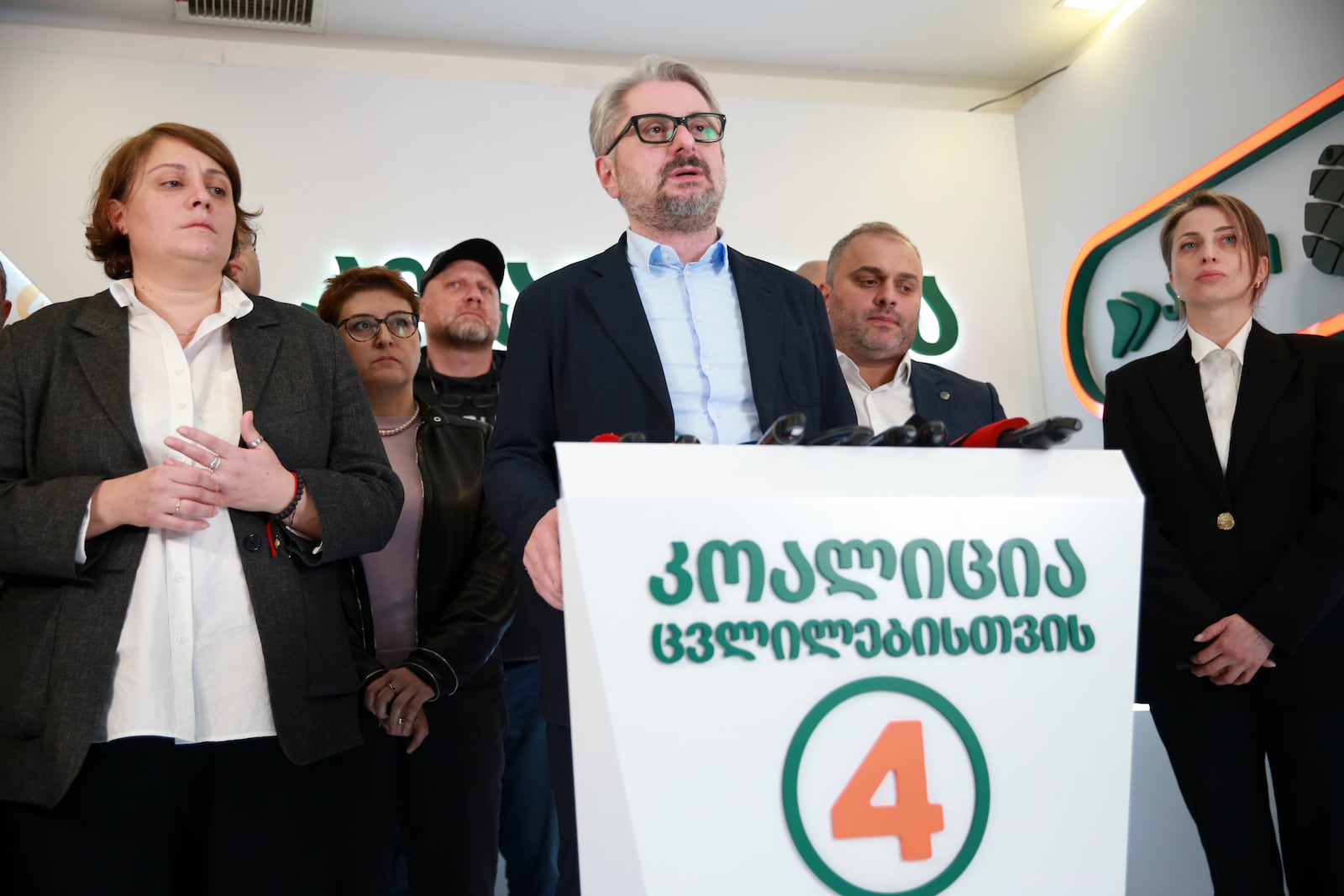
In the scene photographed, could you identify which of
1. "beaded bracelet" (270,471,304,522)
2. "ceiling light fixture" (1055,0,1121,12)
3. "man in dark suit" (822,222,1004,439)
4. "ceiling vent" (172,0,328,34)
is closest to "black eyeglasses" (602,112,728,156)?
"beaded bracelet" (270,471,304,522)

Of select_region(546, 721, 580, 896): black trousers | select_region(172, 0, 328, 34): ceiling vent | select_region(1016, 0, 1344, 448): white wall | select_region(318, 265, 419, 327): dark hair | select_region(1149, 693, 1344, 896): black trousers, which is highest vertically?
select_region(172, 0, 328, 34): ceiling vent

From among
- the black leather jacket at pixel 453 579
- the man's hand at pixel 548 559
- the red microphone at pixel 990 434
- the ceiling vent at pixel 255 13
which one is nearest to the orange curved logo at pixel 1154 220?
the black leather jacket at pixel 453 579

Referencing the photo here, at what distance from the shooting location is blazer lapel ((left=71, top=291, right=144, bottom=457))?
1.61 meters

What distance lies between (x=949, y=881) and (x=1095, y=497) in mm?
436

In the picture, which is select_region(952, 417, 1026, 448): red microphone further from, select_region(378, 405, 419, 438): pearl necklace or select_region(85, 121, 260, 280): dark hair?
select_region(378, 405, 419, 438): pearl necklace

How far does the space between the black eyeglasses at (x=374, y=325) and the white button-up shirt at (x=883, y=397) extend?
114cm

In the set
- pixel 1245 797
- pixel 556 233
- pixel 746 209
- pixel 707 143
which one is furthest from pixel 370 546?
pixel 746 209

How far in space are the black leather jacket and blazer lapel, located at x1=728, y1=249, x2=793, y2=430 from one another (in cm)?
86

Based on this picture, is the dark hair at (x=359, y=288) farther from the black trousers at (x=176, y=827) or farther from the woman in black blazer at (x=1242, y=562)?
the woman in black blazer at (x=1242, y=562)

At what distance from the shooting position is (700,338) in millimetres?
1792

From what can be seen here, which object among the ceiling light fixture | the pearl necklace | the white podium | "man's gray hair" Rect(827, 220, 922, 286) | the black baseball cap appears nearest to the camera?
the white podium

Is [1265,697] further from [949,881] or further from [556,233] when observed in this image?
[556,233]

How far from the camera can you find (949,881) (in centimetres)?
109

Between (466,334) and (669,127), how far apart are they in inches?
59.0
